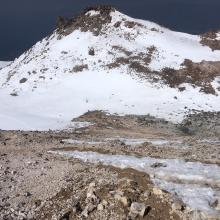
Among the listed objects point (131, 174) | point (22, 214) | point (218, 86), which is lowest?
point (22, 214)

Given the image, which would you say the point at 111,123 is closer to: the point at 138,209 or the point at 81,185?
the point at 81,185

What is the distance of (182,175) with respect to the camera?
17500 mm

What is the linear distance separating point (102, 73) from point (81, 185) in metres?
41.0

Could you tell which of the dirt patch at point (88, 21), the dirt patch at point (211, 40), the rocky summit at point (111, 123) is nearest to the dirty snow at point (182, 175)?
the rocky summit at point (111, 123)

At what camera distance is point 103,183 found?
1670 centimetres

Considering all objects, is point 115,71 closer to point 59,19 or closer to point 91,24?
point 91,24

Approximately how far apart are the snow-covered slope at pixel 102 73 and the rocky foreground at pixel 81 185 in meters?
15.2

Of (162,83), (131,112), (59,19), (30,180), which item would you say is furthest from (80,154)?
(59,19)

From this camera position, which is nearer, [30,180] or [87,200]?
[87,200]

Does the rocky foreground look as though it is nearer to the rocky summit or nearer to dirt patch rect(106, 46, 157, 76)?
the rocky summit

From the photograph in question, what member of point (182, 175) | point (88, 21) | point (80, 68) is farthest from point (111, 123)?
point (88, 21)

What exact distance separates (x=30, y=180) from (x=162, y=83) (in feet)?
126

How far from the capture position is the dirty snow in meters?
15.5

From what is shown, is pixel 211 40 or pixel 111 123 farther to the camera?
pixel 211 40
